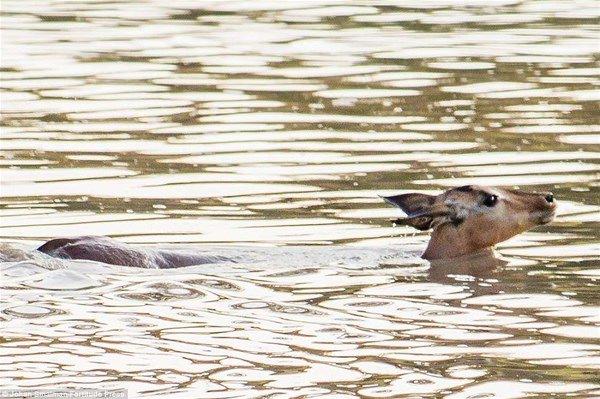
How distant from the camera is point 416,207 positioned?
10.8 meters

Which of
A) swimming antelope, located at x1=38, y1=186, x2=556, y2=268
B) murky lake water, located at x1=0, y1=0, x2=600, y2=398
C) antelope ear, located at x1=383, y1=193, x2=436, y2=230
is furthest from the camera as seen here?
antelope ear, located at x1=383, y1=193, x2=436, y2=230

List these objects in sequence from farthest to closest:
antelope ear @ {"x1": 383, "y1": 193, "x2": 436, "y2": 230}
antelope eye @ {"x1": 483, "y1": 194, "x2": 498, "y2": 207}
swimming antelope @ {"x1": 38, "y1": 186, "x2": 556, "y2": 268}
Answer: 1. antelope eye @ {"x1": 483, "y1": 194, "x2": 498, "y2": 207}
2. antelope ear @ {"x1": 383, "y1": 193, "x2": 436, "y2": 230}
3. swimming antelope @ {"x1": 38, "y1": 186, "x2": 556, "y2": 268}

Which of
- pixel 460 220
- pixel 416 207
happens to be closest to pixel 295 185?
pixel 460 220

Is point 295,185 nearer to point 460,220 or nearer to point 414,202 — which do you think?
point 460,220

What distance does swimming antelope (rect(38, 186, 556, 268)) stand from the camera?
10.6m

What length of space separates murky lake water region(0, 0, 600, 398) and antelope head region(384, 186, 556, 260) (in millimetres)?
227

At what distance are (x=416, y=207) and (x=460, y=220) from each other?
40 centimetres

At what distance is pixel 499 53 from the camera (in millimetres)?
19562

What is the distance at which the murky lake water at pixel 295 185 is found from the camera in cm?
805

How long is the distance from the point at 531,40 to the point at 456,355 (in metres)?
12.9

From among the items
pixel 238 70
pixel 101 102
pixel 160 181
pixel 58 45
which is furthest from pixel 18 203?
pixel 58 45

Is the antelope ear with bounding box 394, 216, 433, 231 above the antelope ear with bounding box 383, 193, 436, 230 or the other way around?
the other way around

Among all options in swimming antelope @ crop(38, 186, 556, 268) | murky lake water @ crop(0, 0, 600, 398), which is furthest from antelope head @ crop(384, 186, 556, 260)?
murky lake water @ crop(0, 0, 600, 398)

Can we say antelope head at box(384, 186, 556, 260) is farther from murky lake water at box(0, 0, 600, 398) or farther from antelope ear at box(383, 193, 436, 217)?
murky lake water at box(0, 0, 600, 398)
